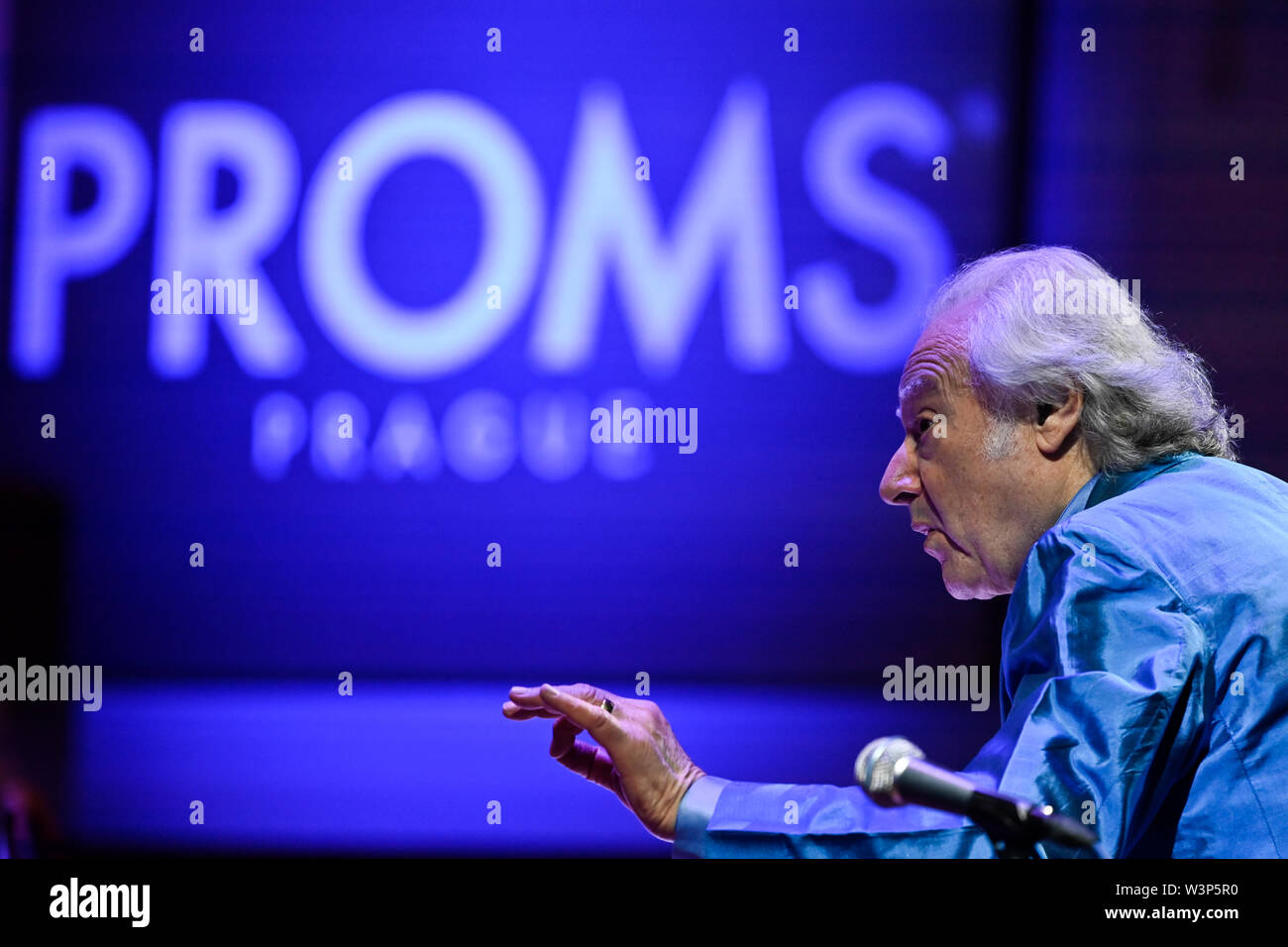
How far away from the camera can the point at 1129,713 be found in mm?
1234

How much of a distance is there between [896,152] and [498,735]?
200cm

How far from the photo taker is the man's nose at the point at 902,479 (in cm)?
188

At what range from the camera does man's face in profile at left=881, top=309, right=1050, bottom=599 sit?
175cm

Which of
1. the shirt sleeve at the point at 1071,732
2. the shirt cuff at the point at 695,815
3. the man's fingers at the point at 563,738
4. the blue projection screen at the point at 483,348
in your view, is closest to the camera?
the shirt sleeve at the point at 1071,732

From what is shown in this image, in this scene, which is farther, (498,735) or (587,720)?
(498,735)

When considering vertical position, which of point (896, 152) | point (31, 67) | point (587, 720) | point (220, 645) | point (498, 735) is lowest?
point (498, 735)

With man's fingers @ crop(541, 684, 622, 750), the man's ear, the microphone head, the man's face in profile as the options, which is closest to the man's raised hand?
man's fingers @ crop(541, 684, 622, 750)

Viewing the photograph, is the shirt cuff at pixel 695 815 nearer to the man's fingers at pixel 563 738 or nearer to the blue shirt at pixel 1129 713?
the blue shirt at pixel 1129 713

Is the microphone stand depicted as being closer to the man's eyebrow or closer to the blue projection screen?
the man's eyebrow

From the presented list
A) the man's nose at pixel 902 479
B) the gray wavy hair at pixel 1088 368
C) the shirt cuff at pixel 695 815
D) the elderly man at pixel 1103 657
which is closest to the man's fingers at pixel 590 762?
the elderly man at pixel 1103 657

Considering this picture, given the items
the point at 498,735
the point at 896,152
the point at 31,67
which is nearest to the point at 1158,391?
the point at 896,152

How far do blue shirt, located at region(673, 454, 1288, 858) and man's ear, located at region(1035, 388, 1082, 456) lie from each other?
30cm

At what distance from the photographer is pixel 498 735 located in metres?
3.41
